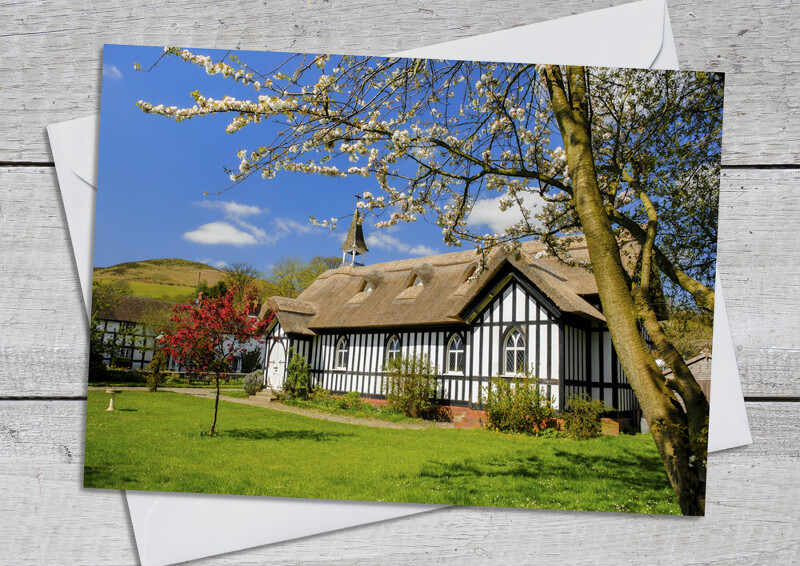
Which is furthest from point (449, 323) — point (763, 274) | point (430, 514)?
point (763, 274)

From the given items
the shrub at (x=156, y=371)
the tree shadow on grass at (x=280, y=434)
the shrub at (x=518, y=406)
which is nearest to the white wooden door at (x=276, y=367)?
the tree shadow on grass at (x=280, y=434)

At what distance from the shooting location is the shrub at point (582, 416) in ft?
6.89

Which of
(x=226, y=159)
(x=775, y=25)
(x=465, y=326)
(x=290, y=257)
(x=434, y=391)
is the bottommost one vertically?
(x=434, y=391)

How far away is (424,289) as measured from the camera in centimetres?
235

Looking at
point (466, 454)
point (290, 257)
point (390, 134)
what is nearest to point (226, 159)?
→ point (290, 257)

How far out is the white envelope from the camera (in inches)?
76.6

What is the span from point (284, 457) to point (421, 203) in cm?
123

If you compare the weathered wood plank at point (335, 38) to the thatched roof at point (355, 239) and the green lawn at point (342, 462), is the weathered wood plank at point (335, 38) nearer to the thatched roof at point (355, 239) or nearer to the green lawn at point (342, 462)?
the thatched roof at point (355, 239)

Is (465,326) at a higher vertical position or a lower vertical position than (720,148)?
lower

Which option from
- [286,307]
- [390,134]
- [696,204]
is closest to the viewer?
[696,204]

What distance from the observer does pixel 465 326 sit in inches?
97.2

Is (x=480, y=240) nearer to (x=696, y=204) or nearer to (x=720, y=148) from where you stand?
(x=696, y=204)

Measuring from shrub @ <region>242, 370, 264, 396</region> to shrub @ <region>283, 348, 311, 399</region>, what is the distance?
0.12m

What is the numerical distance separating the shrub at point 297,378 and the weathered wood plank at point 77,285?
2.73 feet
